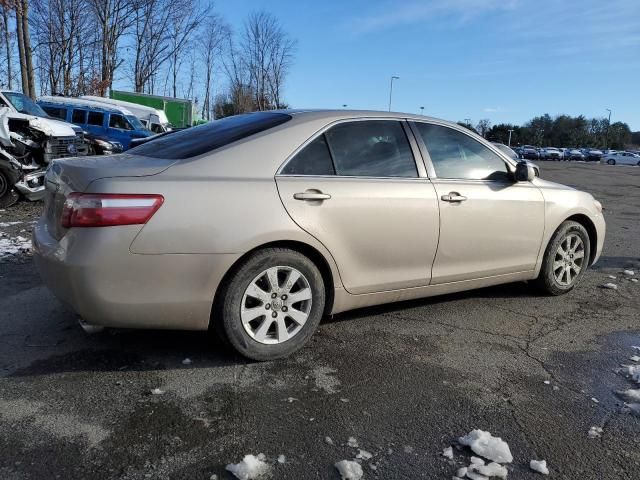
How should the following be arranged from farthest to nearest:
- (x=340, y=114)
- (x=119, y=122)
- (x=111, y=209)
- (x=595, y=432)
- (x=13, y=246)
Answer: (x=119, y=122) → (x=13, y=246) → (x=340, y=114) → (x=111, y=209) → (x=595, y=432)

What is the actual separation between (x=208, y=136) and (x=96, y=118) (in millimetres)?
19834

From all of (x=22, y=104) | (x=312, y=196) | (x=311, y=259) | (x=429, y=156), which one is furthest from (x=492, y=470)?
(x=22, y=104)

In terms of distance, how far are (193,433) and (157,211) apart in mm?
1172

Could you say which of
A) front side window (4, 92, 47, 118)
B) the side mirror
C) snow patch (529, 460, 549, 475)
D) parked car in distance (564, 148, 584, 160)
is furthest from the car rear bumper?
parked car in distance (564, 148, 584, 160)

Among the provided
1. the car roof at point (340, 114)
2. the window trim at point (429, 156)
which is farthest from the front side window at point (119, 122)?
the window trim at point (429, 156)

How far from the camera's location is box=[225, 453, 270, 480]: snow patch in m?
2.26

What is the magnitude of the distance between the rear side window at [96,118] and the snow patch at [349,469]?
21598mm

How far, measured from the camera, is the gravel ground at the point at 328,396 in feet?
7.92

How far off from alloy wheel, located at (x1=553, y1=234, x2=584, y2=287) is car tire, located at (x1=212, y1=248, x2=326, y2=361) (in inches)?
100

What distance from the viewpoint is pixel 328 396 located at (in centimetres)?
300

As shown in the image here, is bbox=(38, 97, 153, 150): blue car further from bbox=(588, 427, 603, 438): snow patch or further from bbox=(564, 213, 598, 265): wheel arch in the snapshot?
bbox=(588, 427, 603, 438): snow patch

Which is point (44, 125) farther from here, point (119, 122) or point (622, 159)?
point (622, 159)

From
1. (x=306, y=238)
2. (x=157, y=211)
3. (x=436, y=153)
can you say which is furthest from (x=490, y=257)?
(x=157, y=211)

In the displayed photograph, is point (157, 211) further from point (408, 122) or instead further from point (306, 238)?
point (408, 122)
